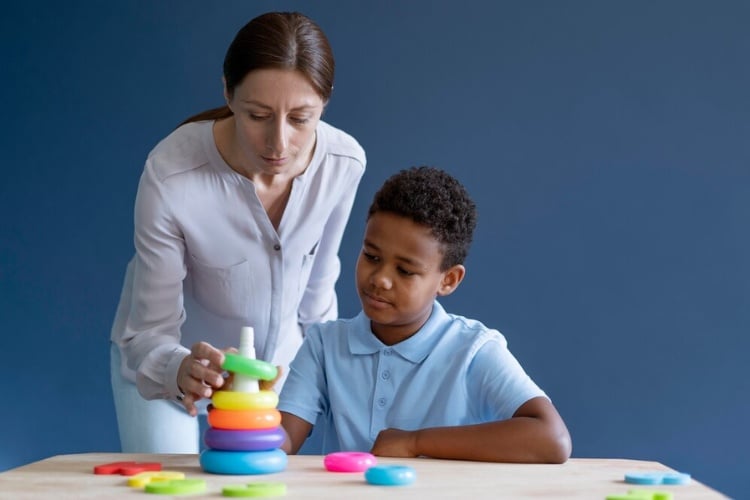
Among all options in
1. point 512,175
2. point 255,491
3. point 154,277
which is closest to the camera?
point 255,491

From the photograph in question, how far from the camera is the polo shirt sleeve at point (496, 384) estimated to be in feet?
5.51

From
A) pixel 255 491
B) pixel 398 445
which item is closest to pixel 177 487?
pixel 255 491

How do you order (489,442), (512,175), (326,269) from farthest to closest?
(512,175), (326,269), (489,442)

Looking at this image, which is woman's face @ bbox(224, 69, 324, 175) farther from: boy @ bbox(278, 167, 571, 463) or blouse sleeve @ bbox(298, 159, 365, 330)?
blouse sleeve @ bbox(298, 159, 365, 330)

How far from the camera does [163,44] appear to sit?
11.3 ft

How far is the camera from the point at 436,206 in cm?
181

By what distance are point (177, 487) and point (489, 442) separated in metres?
0.53

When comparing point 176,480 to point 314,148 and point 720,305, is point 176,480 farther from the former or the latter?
point 720,305

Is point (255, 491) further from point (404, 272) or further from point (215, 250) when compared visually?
point (215, 250)

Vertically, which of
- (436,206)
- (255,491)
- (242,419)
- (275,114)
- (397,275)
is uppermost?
(275,114)

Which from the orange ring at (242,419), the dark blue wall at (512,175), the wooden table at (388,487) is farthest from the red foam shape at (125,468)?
the dark blue wall at (512,175)

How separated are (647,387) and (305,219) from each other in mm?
1713

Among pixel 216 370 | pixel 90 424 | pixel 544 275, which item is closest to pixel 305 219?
pixel 216 370

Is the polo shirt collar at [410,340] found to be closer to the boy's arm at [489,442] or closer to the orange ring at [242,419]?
the boy's arm at [489,442]
